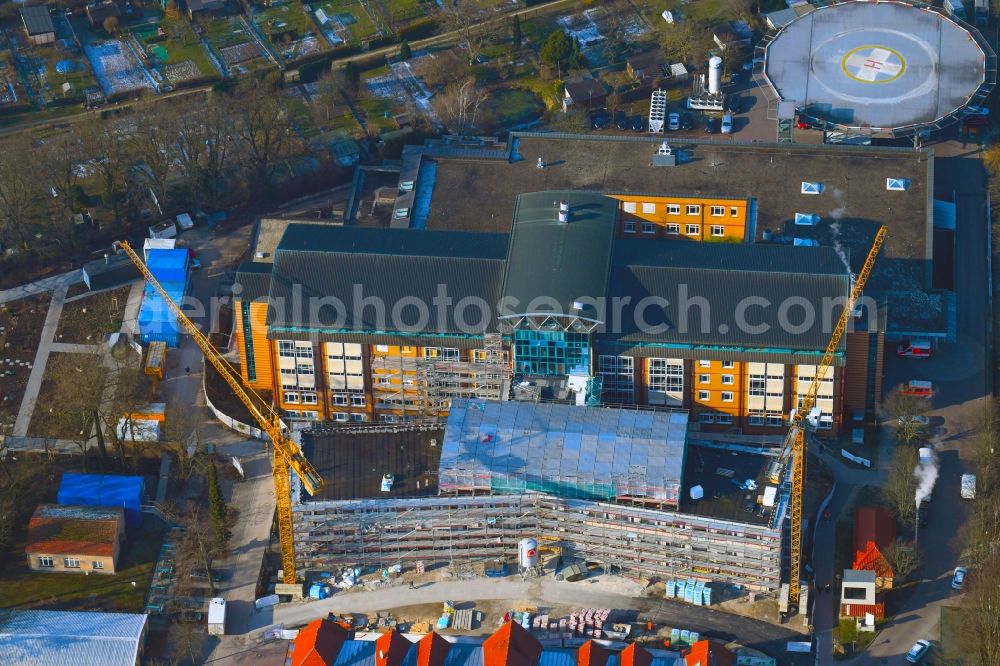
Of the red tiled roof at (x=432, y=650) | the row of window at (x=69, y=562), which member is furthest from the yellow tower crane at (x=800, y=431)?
the row of window at (x=69, y=562)

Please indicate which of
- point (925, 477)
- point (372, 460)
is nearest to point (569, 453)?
point (372, 460)

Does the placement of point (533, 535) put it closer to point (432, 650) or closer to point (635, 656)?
point (432, 650)

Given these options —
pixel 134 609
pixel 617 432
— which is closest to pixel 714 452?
pixel 617 432

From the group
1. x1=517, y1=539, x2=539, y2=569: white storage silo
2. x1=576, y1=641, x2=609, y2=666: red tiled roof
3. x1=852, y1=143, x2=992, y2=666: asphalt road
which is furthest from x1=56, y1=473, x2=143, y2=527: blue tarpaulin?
x1=852, y1=143, x2=992, y2=666: asphalt road

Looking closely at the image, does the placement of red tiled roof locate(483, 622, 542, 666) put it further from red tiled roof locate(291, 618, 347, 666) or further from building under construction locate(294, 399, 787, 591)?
building under construction locate(294, 399, 787, 591)

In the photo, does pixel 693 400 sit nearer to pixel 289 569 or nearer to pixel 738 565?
pixel 738 565

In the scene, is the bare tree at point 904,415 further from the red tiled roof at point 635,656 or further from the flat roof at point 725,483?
the red tiled roof at point 635,656
